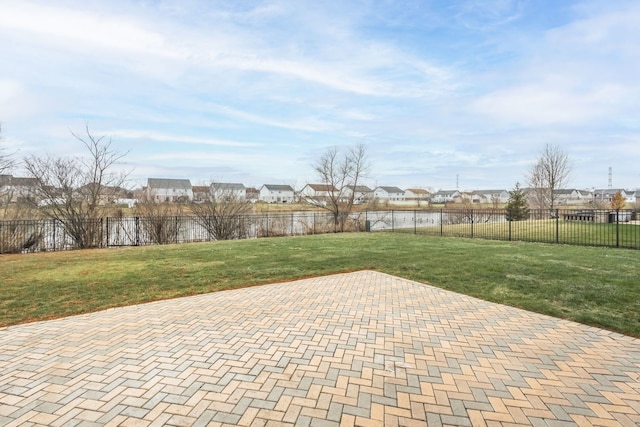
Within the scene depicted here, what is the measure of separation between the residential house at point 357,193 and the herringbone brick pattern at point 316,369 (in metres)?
22.5

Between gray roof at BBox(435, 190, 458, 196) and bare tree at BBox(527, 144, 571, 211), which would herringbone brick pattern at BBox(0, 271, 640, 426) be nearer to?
bare tree at BBox(527, 144, 571, 211)

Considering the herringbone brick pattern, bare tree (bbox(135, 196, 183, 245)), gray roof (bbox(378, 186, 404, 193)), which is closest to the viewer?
the herringbone brick pattern

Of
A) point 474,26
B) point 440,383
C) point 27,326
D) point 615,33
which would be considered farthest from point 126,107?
point 615,33

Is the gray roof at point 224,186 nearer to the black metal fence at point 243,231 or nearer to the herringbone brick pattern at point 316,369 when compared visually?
the black metal fence at point 243,231

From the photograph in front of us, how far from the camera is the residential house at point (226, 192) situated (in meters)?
17.7

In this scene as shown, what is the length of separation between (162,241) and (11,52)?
8.65 meters

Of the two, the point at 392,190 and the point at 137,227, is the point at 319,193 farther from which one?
the point at 392,190

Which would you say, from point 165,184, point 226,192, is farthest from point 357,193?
point 165,184

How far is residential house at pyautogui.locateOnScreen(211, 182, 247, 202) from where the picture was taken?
17719mm

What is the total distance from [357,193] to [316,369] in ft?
82.9

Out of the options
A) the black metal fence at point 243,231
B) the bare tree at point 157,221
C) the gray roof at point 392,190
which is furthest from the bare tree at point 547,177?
the gray roof at point 392,190

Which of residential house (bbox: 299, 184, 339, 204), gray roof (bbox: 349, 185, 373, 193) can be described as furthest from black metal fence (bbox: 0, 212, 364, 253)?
gray roof (bbox: 349, 185, 373, 193)

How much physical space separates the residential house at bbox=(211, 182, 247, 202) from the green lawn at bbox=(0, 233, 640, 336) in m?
6.74

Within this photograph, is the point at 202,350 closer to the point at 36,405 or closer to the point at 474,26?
the point at 36,405
